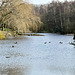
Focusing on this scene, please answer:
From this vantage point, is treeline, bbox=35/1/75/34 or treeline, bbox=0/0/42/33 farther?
treeline, bbox=35/1/75/34

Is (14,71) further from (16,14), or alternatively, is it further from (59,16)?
(59,16)

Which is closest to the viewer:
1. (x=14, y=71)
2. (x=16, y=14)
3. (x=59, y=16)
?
(x=14, y=71)

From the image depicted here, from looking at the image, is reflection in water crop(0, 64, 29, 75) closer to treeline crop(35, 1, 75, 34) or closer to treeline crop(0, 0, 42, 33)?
treeline crop(0, 0, 42, 33)

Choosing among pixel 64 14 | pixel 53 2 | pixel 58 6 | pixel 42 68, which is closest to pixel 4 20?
pixel 42 68

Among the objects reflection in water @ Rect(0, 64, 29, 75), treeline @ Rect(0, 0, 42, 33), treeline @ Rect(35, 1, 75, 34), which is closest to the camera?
reflection in water @ Rect(0, 64, 29, 75)

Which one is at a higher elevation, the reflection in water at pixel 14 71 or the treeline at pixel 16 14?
the treeline at pixel 16 14

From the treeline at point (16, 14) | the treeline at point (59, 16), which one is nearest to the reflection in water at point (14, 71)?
the treeline at point (16, 14)

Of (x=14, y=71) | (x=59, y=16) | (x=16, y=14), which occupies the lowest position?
(x=14, y=71)

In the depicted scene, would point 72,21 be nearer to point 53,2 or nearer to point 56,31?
point 56,31

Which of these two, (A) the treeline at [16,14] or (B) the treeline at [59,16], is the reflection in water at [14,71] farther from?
(B) the treeline at [59,16]

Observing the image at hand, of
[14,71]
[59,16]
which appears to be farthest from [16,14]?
[59,16]

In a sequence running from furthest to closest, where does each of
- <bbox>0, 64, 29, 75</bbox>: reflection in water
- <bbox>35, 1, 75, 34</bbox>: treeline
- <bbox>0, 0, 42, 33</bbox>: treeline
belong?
<bbox>35, 1, 75, 34</bbox>: treeline → <bbox>0, 0, 42, 33</bbox>: treeline → <bbox>0, 64, 29, 75</bbox>: reflection in water

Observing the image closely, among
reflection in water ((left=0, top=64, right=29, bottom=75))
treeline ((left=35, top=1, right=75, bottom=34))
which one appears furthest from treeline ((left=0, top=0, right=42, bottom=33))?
treeline ((left=35, top=1, right=75, bottom=34))

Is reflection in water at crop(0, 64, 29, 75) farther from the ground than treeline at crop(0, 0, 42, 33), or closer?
closer
